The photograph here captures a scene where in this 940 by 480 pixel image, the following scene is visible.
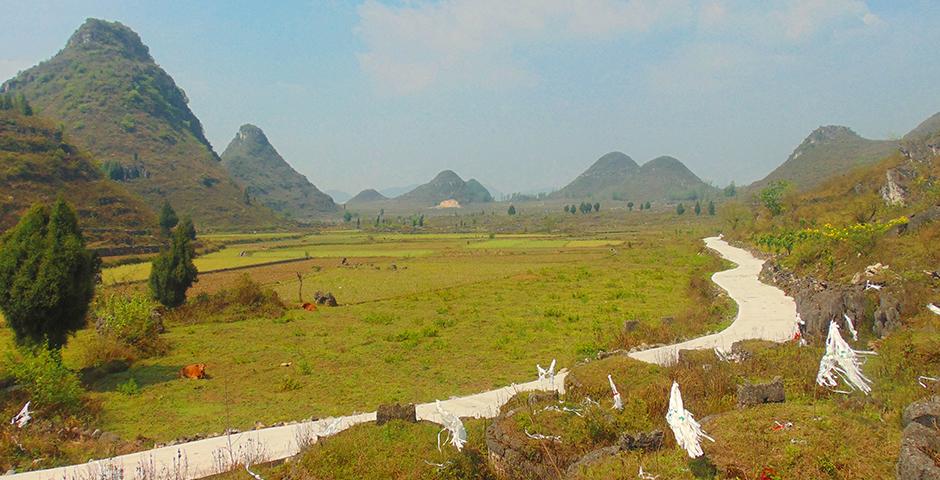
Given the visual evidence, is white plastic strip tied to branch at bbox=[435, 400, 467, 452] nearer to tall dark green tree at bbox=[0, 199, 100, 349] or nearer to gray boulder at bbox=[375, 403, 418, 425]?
gray boulder at bbox=[375, 403, 418, 425]

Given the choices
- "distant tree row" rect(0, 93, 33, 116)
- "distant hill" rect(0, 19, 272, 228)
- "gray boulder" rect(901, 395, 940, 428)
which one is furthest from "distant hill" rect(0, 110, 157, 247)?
"gray boulder" rect(901, 395, 940, 428)

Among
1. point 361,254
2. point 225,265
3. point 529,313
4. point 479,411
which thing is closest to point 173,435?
point 479,411

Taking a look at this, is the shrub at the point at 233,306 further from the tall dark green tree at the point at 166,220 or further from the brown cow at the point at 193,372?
the tall dark green tree at the point at 166,220

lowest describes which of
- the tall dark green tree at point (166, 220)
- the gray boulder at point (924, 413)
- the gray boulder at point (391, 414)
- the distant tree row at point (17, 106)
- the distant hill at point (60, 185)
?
the gray boulder at point (391, 414)

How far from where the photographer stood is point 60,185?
65250mm

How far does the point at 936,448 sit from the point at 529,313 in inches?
704

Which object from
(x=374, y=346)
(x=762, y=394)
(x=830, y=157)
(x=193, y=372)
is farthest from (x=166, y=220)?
(x=830, y=157)

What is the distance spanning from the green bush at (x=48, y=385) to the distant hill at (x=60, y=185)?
51326 mm

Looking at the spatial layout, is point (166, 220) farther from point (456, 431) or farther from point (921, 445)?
point (921, 445)

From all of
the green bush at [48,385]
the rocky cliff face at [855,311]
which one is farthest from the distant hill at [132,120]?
the rocky cliff face at [855,311]

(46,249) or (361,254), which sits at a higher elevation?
(46,249)

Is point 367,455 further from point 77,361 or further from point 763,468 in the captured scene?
point 77,361

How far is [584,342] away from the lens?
664 inches

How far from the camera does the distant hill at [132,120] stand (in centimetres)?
11731
